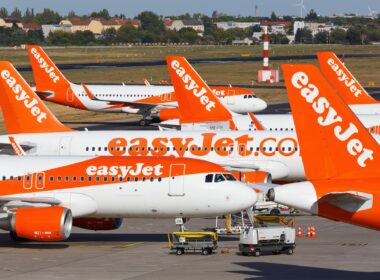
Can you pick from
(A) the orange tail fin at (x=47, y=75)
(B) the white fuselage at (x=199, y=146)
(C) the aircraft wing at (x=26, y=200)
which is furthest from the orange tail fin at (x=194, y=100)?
(C) the aircraft wing at (x=26, y=200)

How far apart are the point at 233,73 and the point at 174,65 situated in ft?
364

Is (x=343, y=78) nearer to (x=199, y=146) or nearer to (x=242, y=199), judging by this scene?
(x=199, y=146)


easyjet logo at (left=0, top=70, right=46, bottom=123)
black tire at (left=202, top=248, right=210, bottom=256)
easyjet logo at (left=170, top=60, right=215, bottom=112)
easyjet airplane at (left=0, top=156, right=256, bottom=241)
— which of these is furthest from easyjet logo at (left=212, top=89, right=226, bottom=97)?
black tire at (left=202, top=248, right=210, bottom=256)

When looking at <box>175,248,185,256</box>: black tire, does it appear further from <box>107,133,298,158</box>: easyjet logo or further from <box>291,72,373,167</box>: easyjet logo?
<box>107,133,298,158</box>: easyjet logo

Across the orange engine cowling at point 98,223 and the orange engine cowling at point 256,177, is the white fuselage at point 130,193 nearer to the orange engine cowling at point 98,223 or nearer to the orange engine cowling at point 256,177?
the orange engine cowling at point 98,223

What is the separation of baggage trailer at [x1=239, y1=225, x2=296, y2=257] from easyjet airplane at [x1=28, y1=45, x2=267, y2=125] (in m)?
61.4

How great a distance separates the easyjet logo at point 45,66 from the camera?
103 metres

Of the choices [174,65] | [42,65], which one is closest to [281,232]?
[174,65]

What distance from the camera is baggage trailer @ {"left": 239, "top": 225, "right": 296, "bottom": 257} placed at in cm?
4634

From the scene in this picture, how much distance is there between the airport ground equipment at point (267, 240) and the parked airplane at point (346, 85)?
3861 centimetres

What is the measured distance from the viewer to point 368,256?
4603cm

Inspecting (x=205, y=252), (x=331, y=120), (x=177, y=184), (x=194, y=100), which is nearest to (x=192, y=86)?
(x=194, y=100)

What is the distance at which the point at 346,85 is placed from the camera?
8438 centimetres

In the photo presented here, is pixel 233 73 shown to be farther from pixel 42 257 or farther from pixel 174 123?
pixel 42 257
